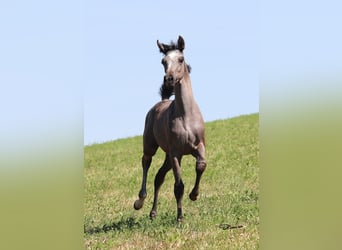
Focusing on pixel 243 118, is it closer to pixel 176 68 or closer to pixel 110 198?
pixel 176 68

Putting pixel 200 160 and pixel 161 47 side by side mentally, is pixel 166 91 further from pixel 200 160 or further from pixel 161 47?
pixel 200 160

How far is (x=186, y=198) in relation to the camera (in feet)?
15.8

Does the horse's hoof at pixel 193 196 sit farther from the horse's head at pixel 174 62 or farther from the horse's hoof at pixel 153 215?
the horse's head at pixel 174 62

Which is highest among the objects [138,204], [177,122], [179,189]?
[177,122]

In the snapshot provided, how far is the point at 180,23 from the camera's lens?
4828mm

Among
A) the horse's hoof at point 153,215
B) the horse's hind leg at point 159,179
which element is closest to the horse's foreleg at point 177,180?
the horse's hind leg at point 159,179

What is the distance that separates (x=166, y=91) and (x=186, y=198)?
2.55 feet

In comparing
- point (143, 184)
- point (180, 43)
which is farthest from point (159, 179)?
point (180, 43)

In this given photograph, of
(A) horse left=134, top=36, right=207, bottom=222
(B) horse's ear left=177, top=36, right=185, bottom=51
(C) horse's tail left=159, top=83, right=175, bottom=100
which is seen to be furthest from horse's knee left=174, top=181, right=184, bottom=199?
(B) horse's ear left=177, top=36, right=185, bottom=51

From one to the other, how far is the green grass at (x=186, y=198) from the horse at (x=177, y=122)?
0.05 m

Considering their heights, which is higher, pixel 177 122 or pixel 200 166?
pixel 177 122

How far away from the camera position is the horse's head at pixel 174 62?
471 centimetres
